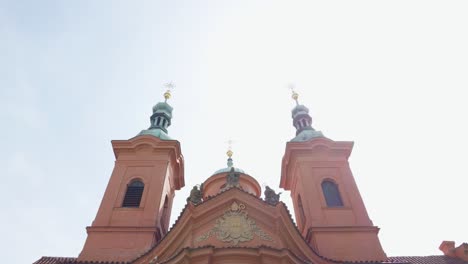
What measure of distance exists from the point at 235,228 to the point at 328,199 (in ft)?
21.2

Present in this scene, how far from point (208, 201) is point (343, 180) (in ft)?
25.9

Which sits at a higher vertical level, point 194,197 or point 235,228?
point 194,197

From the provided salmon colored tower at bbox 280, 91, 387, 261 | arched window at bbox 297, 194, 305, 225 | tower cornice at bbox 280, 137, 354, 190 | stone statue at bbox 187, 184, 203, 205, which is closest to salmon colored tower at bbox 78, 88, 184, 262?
stone statue at bbox 187, 184, 203, 205

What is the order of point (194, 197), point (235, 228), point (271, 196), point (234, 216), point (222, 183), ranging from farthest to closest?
point (222, 183)
point (271, 196)
point (194, 197)
point (234, 216)
point (235, 228)

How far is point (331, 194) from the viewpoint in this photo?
18.6 m

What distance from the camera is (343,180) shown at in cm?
1898

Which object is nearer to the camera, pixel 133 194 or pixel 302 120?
pixel 133 194

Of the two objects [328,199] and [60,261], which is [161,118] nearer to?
[60,261]

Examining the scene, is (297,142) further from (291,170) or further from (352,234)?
(352,234)

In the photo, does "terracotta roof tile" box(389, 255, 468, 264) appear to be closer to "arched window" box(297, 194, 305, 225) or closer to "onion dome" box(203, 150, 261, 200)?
"arched window" box(297, 194, 305, 225)

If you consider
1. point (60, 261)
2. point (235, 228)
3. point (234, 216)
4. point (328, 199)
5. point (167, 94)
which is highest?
point (167, 94)

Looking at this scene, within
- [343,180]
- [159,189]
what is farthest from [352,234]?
[159,189]

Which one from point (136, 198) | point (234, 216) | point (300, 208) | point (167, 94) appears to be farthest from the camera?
point (167, 94)

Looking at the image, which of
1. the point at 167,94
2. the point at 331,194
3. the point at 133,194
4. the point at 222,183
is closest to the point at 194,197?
the point at 133,194
